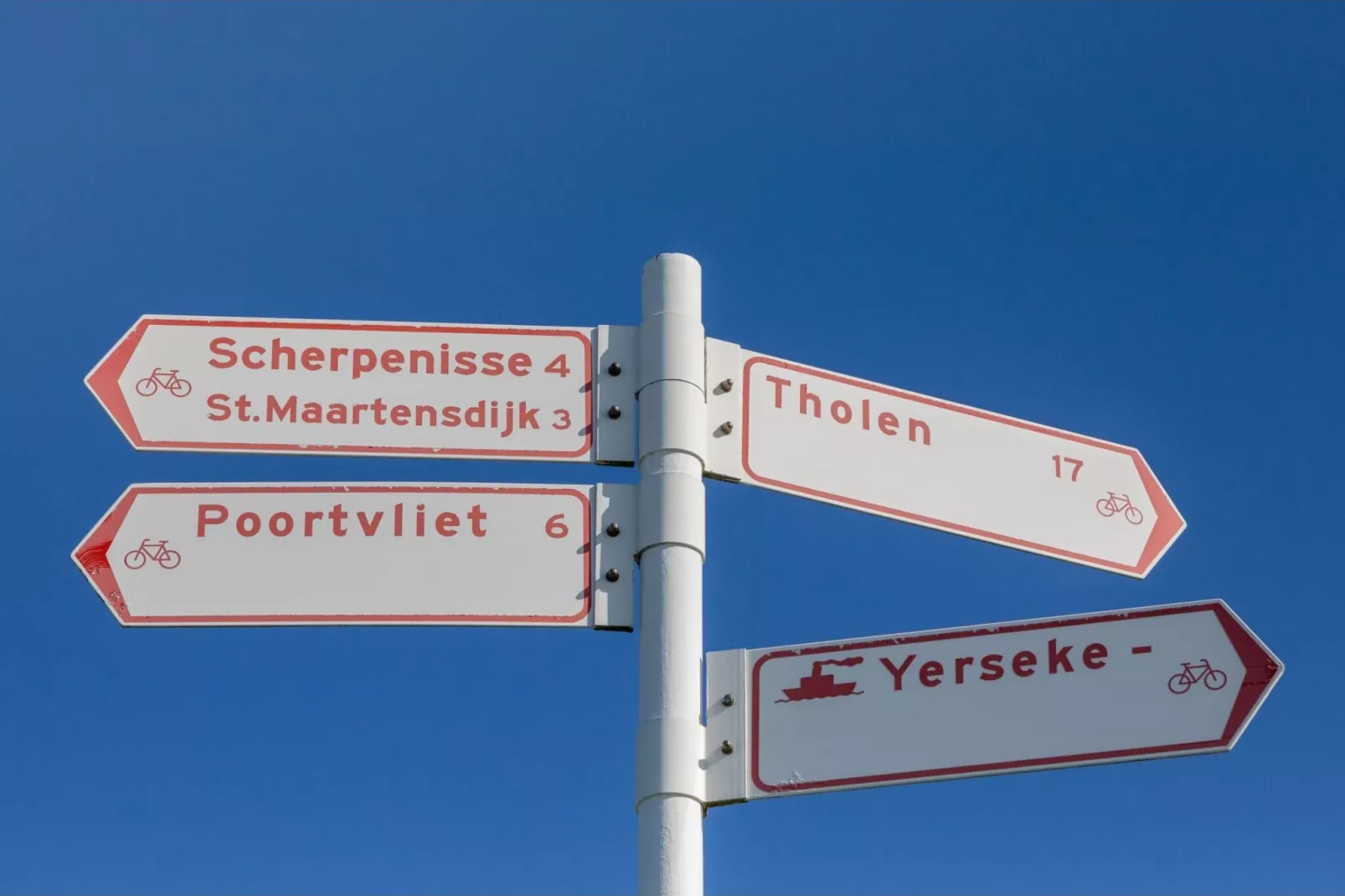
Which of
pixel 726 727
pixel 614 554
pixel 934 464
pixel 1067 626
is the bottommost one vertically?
pixel 726 727

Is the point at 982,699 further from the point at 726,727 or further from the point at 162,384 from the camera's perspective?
the point at 162,384

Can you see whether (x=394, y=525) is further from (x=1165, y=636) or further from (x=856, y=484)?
(x=1165, y=636)

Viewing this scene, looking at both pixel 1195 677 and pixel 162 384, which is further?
pixel 162 384

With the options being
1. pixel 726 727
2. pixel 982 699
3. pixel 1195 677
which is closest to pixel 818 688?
pixel 726 727

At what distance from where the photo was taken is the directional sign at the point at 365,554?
3.29m

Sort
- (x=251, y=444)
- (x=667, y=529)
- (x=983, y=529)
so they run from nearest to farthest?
1. (x=667, y=529)
2. (x=251, y=444)
3. (x=983, y=529)

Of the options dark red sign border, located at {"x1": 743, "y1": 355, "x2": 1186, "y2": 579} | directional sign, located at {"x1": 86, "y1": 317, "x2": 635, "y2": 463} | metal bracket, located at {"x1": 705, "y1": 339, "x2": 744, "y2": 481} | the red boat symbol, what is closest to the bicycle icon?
dark red sign border, located at {"x1": 743, "y1": 355, "x2": 1186, "y2": 579}

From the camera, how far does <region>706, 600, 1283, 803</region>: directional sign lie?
316 cm

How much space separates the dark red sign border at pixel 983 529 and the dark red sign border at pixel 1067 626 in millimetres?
291

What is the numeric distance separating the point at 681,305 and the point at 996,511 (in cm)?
78

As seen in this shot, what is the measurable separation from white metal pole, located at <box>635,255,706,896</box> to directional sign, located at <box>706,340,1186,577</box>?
90 millimetres

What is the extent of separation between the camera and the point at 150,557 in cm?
334

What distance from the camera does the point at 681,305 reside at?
3521 millimetres

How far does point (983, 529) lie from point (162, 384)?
170 centimetres
